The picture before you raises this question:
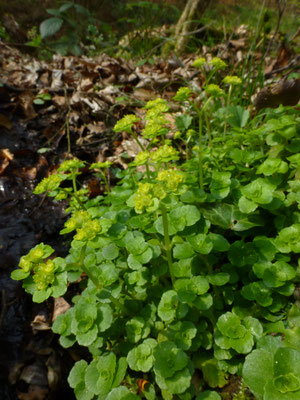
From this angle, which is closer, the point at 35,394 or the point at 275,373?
the point at 275,373

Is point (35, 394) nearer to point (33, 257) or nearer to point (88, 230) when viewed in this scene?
point (33, 257)

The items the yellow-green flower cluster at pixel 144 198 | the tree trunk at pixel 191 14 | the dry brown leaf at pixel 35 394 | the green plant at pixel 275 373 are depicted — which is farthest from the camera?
the tree trunk at pixel 191 14

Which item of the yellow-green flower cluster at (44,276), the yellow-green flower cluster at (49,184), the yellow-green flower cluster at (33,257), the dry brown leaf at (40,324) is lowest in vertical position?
the dry brown leaf at (40,324)

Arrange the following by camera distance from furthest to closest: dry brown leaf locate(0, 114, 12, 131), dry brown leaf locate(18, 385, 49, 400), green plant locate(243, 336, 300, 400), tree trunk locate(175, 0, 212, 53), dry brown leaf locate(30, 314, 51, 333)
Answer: tree trunk locate(175, 0, 212, 53), dry brown leaf locate(0, 114, 12, 131), dry brown leaf locate(30, 314, 51, 333), dry brown leaf locate(18, 385, 49, 400), green plant locate(243, 336, 300, 400)

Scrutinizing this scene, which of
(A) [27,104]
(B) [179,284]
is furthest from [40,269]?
(A) [27,104]

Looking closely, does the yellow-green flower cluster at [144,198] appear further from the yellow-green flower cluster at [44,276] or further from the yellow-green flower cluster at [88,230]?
the yellow-green flower cluster at [44,276]

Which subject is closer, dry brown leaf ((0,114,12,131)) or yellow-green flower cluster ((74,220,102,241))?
yellow-green flower cluster ((74,220,102,241))

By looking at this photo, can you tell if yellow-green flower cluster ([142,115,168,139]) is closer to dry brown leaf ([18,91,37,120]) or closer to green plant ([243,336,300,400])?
green plant ([243,336,300,400])

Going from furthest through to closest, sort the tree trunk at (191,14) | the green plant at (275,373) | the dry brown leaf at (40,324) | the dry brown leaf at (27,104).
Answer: the tree trunk at (191,14) → the dry brown leaf at (27,104) → the dry brown leaf at (40,324) → the green plant at (275,373)

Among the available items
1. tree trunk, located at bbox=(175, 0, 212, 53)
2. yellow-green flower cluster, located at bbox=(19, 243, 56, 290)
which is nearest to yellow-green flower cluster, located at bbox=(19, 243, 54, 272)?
yellow-green flower cluster, located at bbox=(19, 243, 56, 290)

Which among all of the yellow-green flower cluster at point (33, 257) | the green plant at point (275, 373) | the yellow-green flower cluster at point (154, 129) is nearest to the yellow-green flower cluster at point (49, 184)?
the yellow-green flower cluster at point (33, 257)
